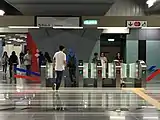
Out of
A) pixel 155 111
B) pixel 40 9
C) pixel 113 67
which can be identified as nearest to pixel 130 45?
pixel 113 67

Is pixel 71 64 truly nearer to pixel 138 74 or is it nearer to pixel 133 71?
pixel 133 71

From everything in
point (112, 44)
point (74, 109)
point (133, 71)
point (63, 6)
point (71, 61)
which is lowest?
point (74, 109)

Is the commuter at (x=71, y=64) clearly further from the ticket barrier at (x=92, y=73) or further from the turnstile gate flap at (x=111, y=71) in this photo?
the turnstile gate flap at (x=111, y=71)

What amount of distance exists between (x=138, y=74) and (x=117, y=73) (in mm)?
1069

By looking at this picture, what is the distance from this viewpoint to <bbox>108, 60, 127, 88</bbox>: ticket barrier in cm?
2047

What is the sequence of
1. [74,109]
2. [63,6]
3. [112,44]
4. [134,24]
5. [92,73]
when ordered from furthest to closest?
[112,44]
[134,24]
[92,73]
[63,6]
[74,109]

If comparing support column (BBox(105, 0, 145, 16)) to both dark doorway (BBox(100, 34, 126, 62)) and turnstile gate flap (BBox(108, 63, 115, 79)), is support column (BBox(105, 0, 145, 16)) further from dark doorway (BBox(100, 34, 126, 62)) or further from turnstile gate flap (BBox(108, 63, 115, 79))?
turnstile gate flap (BBox(108, 63, 115, 79))

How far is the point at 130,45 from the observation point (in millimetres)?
25516

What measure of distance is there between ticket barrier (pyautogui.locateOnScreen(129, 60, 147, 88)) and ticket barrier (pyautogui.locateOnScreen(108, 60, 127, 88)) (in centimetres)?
36

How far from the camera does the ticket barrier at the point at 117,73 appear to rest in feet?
67.2

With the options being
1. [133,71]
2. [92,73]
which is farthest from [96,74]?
[133,71]

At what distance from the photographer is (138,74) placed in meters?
20.6

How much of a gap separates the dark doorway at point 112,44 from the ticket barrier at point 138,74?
5493 millimetres

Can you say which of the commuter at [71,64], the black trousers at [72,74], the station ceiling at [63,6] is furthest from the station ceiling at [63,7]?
the black trousers at [72,74]
